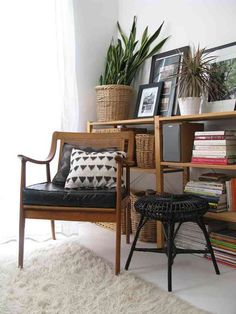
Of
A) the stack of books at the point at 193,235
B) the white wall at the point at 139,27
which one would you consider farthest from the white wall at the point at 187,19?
the stack of books at the point at 193,235

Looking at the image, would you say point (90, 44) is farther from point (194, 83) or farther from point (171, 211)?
point (171, 211)

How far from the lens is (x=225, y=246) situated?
7.09 ft

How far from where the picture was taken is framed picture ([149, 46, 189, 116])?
265 centimetres

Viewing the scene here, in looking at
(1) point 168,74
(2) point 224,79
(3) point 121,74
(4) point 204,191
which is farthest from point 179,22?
(4) point 204,191

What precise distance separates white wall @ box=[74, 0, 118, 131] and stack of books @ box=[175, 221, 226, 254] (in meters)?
1.33

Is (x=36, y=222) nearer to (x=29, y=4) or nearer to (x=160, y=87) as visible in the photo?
(x=160, y=87)

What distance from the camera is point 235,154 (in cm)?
216

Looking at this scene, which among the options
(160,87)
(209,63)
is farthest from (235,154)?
(160,87)

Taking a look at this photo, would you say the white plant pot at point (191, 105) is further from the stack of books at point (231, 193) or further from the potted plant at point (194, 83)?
the stack of books at point (231, 193)

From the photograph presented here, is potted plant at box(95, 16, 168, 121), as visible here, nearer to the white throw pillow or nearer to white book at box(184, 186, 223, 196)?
the white throw pillow

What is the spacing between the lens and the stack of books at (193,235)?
2.29 metres

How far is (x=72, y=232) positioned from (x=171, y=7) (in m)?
2.03

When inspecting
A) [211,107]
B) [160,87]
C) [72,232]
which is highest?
[160,87]

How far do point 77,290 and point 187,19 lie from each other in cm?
214
